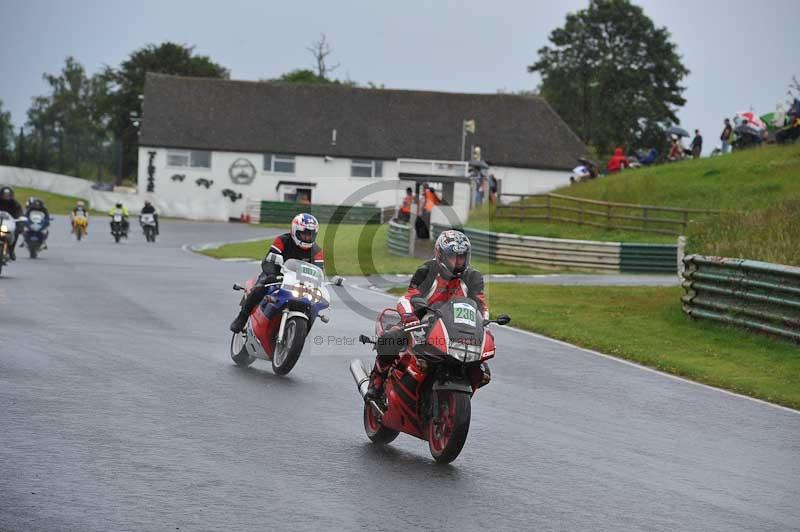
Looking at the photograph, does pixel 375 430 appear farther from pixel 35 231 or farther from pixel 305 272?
pixel 35 231

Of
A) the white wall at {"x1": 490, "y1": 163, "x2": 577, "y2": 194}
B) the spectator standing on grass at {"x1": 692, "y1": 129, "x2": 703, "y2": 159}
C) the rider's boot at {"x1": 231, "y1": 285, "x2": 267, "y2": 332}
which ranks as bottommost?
the rider's boot at {"x1": 231, "y1": 285, "x2": 267, "y2": 332}

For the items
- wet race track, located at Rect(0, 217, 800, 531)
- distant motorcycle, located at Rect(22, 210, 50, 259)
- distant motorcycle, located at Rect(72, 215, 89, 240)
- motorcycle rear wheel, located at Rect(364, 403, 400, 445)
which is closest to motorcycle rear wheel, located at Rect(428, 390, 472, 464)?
wet race track, located at Rect(0, 217, 800, 531)

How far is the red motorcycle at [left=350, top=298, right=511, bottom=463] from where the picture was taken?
9105mm

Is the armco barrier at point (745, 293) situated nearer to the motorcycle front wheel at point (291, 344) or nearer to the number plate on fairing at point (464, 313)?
the motorcycle front wheel at point (291, 344)

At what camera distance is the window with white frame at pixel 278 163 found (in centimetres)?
8319

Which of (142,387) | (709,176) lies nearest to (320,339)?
(142,387)

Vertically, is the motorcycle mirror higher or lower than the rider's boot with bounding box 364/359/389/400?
higher

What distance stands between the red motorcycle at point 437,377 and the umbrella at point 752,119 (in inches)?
1806

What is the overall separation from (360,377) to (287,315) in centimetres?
350

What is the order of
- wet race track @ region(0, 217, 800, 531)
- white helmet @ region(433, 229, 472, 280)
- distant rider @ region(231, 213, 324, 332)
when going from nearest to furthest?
wet race track @ region(0, 217, 800, 531), white helmet @ region(433, 229, 472, 280), distant rider @ region(231, 213, 324, 332)

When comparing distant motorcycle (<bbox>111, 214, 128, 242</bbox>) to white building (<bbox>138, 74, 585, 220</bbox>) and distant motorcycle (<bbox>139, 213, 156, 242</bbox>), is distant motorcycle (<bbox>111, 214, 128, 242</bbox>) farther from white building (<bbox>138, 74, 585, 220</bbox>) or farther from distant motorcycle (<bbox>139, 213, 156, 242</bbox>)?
white building (<bbox>138, 74, 585, 220</bbox>)

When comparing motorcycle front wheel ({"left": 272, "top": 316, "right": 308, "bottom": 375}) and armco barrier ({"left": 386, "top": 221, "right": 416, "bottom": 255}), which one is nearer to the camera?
motorcycle front wheel ({"left": 272, "top": 316, "right": 308, "bottom": 375})

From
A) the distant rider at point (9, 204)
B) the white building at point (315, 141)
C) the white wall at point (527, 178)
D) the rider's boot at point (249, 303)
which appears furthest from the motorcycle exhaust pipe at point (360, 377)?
the white wall at point (527, 178)

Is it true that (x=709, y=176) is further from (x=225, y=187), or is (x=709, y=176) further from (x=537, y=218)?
(x=225, y=187)
